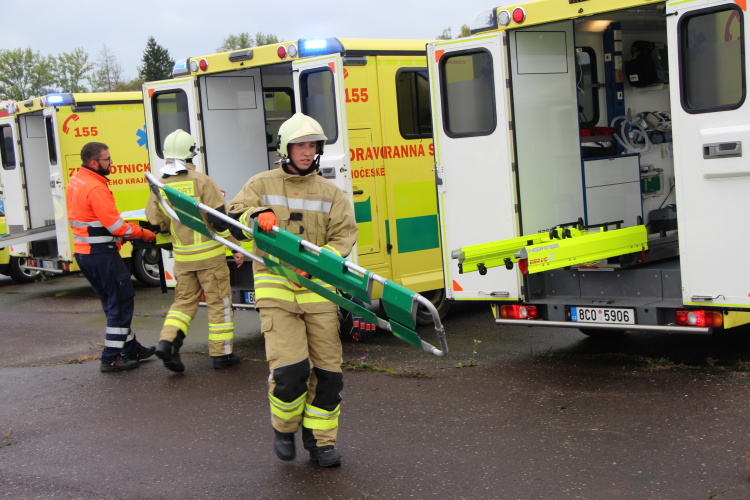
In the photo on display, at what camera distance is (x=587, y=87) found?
8672 millimetres

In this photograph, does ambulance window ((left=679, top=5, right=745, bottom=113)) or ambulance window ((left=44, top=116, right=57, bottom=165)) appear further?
ambulance window ((left=44, top=116, right=57, bottom=165))

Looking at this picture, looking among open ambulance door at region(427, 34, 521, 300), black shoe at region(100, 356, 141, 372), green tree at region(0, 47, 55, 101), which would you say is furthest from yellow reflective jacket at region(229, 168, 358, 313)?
green tree at region(0, 47, 55, 101)

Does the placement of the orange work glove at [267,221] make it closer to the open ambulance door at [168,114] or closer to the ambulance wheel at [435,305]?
the open ambulance door at [168,114]

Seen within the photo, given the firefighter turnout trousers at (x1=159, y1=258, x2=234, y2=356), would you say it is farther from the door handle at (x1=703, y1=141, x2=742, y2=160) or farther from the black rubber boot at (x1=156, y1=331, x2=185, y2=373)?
the door handle at (x1=703, y1=141, x2=742, y2=160)

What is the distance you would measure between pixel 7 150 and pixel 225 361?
8161 millimetres

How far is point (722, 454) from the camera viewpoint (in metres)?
4.97

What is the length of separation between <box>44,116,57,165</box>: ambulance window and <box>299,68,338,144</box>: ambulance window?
588 cm

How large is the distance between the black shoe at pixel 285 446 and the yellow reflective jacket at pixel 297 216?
0.73 m

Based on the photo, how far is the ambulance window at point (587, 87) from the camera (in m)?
8.58

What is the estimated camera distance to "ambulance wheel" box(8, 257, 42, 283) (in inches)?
604

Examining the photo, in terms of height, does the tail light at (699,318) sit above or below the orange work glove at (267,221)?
below

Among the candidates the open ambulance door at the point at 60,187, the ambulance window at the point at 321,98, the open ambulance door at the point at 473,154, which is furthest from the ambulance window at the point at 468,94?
the open ambulance door at the point at 60,187

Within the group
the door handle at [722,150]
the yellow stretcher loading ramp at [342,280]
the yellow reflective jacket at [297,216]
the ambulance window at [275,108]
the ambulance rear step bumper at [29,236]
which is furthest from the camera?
the ambulance rear step bumper at [29,236]

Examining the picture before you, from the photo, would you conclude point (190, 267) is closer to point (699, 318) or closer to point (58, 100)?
point (699, 318)
